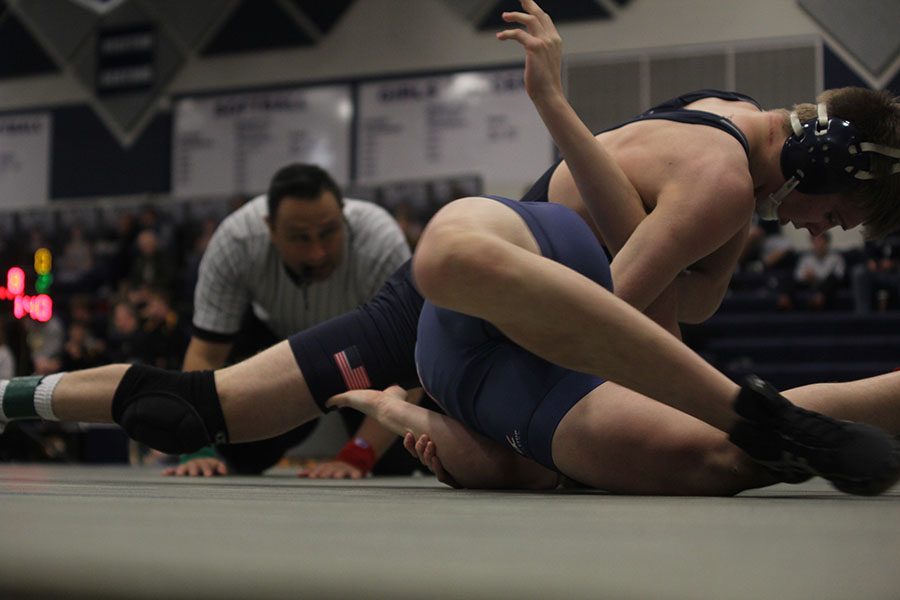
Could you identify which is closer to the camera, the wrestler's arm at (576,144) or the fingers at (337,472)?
the wrestler's arm at (576,144)

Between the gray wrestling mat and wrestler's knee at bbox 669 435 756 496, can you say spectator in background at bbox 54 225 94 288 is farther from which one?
the gray wrestling mat

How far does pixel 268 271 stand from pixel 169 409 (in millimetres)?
860

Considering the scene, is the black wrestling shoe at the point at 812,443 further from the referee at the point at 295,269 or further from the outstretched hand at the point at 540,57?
the referee at the point at 295,269

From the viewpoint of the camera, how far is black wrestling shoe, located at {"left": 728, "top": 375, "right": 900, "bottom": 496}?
3.87 feet

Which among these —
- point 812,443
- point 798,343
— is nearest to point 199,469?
point 812,443

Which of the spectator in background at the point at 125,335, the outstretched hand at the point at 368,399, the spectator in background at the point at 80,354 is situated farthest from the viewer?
the spectator in background at the point at 80,354

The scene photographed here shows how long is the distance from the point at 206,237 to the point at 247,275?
20.5 feet

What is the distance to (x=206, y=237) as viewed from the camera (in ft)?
28.4

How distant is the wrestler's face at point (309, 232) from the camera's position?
2445 millimetres

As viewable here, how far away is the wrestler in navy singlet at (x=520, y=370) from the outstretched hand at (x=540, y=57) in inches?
8.4

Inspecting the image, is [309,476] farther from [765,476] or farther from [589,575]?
[589,575]

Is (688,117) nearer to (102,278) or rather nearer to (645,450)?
(645,450)

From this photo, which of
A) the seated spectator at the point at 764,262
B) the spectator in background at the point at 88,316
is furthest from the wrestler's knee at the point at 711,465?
the spectator in background at the point at 88,316

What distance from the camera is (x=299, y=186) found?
2.46 meters
